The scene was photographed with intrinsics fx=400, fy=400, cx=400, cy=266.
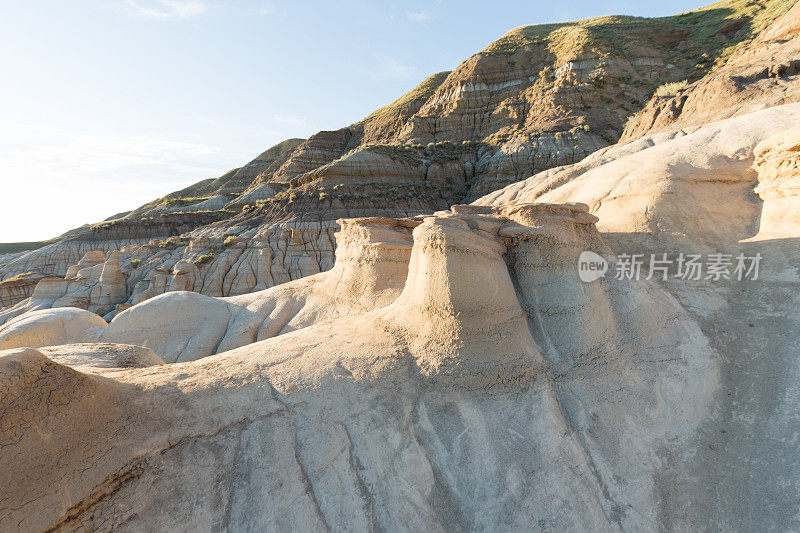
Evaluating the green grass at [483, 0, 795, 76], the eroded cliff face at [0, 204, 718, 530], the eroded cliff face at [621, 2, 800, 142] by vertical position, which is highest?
the green grass at [483, 0, 795, 76]

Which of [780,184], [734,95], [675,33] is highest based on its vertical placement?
[675,33]

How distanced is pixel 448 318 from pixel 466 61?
47435mm

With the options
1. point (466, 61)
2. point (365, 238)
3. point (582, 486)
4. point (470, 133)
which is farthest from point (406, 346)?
point (466, 61)

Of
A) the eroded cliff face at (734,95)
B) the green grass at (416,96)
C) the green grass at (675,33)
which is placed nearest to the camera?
the eroded cliff face at (734,95)

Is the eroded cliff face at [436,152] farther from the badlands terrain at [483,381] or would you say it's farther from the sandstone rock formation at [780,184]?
the sandstone rock formation at [780,184]

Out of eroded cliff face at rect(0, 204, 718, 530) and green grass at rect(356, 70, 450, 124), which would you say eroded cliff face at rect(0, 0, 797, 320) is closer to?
green grass at rect(356, 70, 450, 124)

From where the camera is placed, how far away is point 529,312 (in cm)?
530

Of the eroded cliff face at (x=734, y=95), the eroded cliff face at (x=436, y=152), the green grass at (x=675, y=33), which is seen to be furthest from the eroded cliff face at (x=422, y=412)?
the green grass at (x=675, y=33)

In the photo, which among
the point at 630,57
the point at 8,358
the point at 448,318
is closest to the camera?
the point at 8,358

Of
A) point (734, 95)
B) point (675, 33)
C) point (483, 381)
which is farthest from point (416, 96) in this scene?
point (483, 381)

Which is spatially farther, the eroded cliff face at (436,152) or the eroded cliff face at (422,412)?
the eroded cliff face at (436,152)

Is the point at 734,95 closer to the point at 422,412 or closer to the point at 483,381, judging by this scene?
the point at 483,381

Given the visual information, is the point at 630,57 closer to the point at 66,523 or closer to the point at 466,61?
the point at 466,61

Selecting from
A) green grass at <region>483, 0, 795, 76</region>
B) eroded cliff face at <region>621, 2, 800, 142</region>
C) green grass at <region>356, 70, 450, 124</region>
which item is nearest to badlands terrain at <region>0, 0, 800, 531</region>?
eroded cliff face at <region>621, 2, 800, 142</region>
